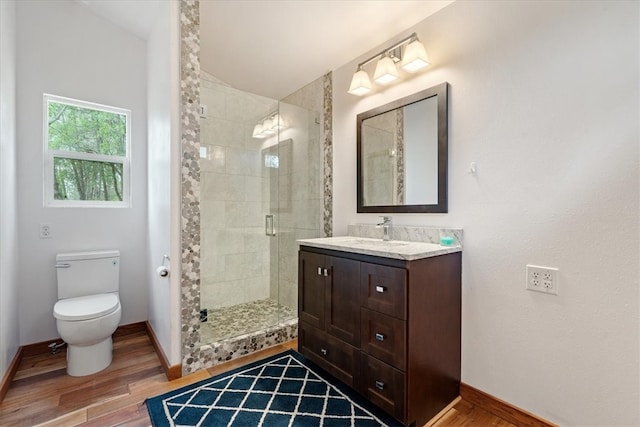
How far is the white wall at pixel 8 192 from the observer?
178 centimetres

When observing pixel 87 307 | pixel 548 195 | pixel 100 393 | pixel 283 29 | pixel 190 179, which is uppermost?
pixel 283 29

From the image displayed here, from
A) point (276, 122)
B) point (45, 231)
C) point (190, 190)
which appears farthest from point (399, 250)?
point (45, 231)

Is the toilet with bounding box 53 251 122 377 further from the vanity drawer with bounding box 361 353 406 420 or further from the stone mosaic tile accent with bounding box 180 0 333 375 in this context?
the vanity drawer with bounding box 361 353 406 420

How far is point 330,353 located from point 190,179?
144cm

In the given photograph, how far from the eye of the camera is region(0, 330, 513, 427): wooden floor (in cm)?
156

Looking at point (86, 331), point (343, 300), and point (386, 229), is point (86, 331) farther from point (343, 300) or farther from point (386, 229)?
point (386, 229)

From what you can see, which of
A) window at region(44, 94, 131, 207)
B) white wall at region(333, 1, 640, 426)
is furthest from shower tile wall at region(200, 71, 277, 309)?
white wall at region(333, 1, 640, 426)

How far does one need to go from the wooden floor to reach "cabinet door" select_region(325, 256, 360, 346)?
632 millimetres

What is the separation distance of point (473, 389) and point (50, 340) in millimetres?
3078

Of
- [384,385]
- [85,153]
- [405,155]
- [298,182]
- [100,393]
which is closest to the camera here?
[384,385]

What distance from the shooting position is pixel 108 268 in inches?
97.3

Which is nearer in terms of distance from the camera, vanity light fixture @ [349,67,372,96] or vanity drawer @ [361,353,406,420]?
vanity drawer @ [361,353,406,420]

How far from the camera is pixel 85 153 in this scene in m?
2.55

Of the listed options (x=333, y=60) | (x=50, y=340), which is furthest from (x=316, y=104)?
(x=50, y=340)
